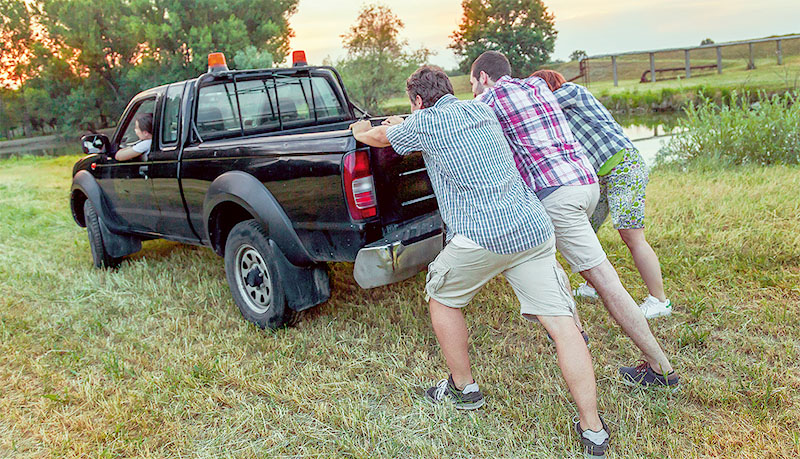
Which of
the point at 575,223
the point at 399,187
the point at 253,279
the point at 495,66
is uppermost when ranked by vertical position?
the point at 495,66

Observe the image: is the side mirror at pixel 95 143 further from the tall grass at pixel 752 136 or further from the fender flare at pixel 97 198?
the tall grass at pixel 752 136

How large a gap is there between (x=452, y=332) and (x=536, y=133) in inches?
43.4

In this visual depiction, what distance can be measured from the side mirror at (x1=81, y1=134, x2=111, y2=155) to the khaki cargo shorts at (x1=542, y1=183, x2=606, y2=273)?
14.7 feet

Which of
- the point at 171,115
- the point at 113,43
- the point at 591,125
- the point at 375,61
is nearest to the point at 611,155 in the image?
the point at 591,125

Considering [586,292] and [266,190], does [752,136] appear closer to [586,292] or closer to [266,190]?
[586,292]

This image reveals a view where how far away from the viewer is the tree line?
86.1 feet

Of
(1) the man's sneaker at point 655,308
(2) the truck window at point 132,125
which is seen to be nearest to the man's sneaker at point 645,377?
(1) the man's sneaker at point 655,308

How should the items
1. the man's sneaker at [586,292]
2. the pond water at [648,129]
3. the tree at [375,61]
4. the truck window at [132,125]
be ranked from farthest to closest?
the tree at [375,61], the pond water at [648,129], the truck window at [132,125], the man's sneaker at [586,292]

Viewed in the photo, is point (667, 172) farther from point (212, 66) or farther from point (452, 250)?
point (452, 250)

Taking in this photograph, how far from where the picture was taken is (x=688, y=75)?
2489 cm

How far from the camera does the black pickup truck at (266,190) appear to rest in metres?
3.75

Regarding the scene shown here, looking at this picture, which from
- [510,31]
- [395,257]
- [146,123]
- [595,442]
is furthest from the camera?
[510,31]

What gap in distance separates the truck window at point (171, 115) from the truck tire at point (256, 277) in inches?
50.3

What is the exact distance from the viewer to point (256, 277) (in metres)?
4.50
